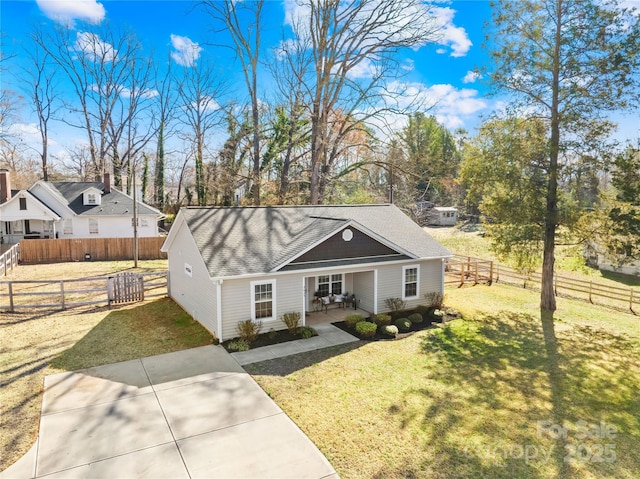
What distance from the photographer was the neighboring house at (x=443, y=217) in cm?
5431

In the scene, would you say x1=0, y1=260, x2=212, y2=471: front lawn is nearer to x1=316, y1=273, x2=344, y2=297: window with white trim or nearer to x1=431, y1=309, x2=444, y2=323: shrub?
x1=316, y1=273, x2=344, y2=297: window with white trim

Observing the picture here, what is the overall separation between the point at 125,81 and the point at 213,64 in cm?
1225

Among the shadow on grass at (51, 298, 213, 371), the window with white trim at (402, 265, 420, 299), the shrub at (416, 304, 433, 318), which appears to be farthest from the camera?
the window with white trim at (402, 265, 420, 299)

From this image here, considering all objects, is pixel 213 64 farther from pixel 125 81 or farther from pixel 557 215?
pixel 557 215

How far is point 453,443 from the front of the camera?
7.39 meters

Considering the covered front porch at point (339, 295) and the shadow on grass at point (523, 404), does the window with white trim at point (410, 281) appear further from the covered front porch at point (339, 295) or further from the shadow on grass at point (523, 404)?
the shadow on grass at point (523, 404)

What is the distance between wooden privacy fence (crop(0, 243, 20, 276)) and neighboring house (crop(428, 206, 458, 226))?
45.4m

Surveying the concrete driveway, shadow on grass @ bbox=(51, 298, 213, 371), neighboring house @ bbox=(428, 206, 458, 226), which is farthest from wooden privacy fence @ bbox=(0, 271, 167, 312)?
neighboring house @ bbox=(428, 206, 458, 226)

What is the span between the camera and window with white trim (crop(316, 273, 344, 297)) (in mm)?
16094

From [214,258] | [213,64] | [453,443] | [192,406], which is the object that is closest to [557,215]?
[453,443]

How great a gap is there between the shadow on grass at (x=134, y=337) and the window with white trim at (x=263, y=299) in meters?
1.75

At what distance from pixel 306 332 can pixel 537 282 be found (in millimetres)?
15228

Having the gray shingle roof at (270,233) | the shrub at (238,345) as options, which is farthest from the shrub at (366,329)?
the shrub at (238,345)

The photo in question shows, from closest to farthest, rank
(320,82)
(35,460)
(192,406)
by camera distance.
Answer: (35,460), (192,406), (320,82)
